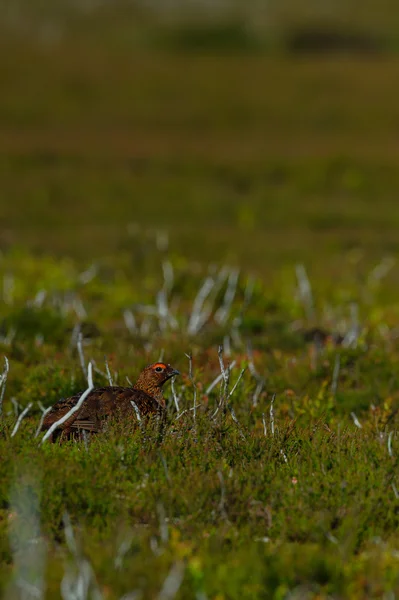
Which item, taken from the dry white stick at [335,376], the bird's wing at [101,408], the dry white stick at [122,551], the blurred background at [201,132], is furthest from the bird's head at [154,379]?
the blurred background at [201,132]

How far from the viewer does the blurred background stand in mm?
25500

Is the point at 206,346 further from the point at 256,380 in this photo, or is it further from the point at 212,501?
the point at 212,501

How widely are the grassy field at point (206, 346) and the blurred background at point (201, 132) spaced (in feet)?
0.47

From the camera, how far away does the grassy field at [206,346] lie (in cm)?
479

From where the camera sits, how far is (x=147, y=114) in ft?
131

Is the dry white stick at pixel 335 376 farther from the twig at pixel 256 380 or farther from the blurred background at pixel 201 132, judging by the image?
the blurred background at pixel 201 132

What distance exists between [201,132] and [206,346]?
28233 mm

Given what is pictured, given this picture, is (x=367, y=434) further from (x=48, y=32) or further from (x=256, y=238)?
(x=48, y=32)

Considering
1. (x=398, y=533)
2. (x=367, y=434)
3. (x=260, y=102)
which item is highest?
(x=398, y=533)

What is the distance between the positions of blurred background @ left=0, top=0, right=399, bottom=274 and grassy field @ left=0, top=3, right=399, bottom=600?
0.14 metres

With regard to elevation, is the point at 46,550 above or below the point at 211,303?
above

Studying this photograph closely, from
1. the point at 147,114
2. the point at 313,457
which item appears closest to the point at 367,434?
the point at 313,457

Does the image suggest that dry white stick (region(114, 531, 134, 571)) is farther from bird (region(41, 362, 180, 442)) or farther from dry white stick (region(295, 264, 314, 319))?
dry white stick (region(295, 264, 314, 319))

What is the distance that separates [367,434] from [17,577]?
2.81 m
